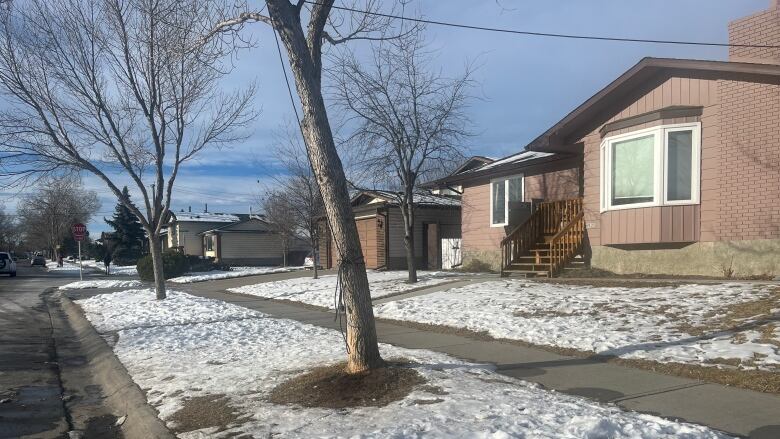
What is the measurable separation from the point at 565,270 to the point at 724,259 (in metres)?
3.96

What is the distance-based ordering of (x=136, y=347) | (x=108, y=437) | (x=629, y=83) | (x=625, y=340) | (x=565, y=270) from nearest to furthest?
(x=108, y=437) < (x=625, y=340) < (x=136, y=347) < (x=629, y=83) < (x=565, y=270)

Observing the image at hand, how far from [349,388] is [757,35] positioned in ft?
38.4

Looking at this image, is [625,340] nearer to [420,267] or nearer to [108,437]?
[108,437]

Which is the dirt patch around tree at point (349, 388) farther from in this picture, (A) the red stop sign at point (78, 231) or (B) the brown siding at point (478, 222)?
(A) the red stop sign at point (78, 231)

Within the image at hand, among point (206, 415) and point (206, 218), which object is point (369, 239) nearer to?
point (206, 415)

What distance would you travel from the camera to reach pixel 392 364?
22.4 feet

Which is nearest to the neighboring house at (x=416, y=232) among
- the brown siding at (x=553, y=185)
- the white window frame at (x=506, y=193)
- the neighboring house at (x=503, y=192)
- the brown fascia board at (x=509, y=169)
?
the brown fascia board at (x=509, y=169)

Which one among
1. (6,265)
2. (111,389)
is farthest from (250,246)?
(111,389)

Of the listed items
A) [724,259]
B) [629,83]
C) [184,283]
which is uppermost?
[629,83]

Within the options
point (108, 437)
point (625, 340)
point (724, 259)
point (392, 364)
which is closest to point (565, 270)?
point (724, 259)

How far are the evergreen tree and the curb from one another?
47.0 m

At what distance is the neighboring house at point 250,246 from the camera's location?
48594 mm

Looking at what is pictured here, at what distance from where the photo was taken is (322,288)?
18.4m

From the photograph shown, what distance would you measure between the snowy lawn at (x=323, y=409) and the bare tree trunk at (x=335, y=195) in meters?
0.76
